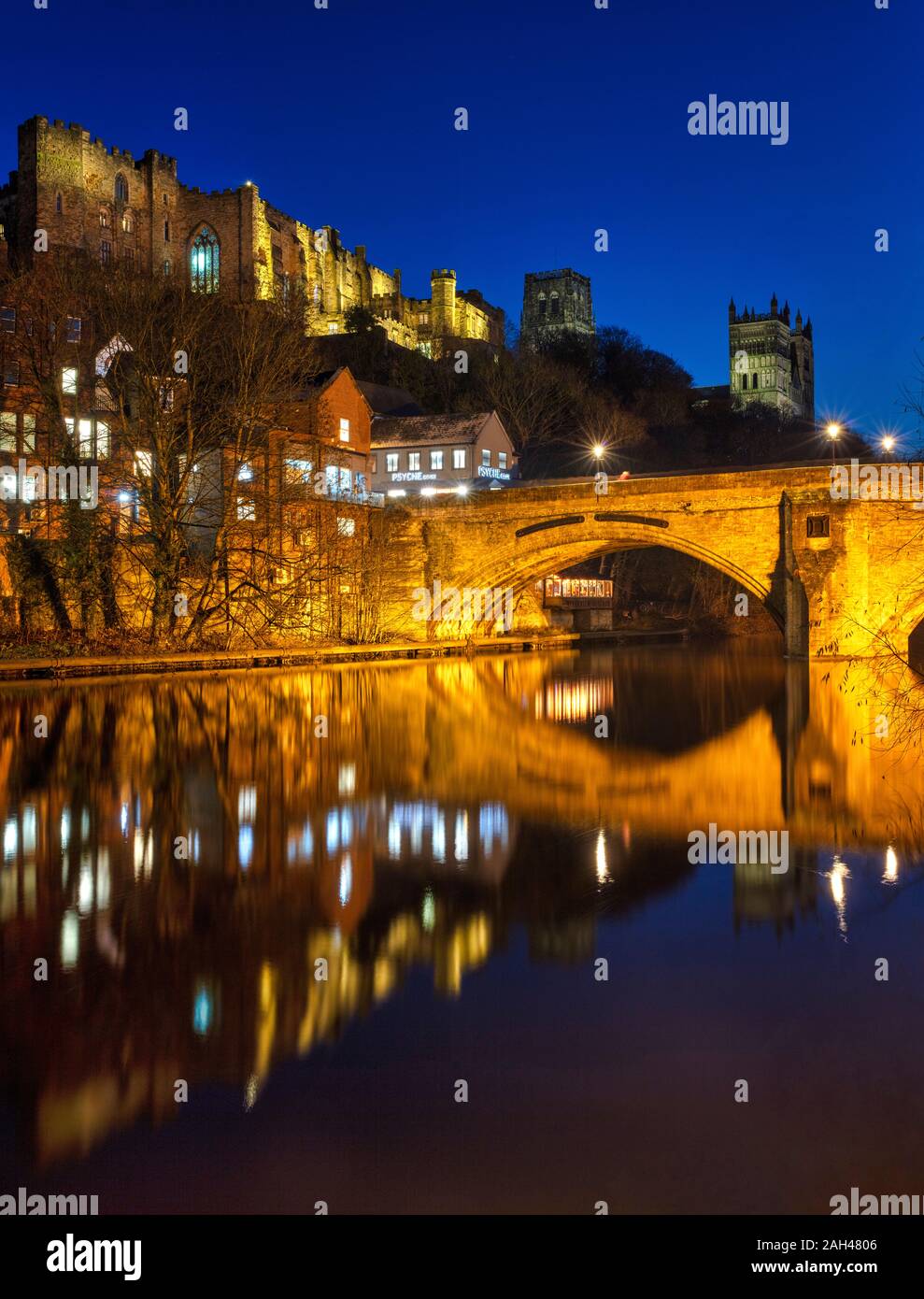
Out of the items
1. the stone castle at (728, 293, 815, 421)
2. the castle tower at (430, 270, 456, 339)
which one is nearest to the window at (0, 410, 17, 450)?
the castle tower at (430, 270, 456, 339)

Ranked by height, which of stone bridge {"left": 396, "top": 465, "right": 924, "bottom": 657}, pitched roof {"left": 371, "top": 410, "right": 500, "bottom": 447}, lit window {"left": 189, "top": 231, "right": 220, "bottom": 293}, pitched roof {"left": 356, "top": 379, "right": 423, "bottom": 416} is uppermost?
lit window {"left": 189, "top": 231, "right": 220, "bottom": 293}

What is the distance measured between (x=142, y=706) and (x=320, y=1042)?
60.4 ft

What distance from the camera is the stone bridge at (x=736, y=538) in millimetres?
36719

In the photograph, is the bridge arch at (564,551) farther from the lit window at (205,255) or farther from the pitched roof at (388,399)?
the lit window at (205,255)

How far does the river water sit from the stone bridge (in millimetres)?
22448

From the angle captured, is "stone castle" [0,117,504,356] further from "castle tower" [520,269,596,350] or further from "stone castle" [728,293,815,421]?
"stone castle" [728,293,815,421]

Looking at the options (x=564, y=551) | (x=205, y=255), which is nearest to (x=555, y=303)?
(x=205, y=255)

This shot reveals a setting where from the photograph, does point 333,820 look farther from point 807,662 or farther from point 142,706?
point 807,662

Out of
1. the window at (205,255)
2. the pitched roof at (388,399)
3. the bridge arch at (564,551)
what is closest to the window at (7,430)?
the bridge arch at (564,551)

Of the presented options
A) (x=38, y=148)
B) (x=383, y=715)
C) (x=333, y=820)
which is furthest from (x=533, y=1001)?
(x=38, y=148)

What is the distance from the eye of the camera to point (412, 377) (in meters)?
72.8

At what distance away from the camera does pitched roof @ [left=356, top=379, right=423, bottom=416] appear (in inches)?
2559

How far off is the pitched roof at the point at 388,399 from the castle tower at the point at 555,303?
70.6 metres

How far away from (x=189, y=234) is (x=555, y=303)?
65.0 m
